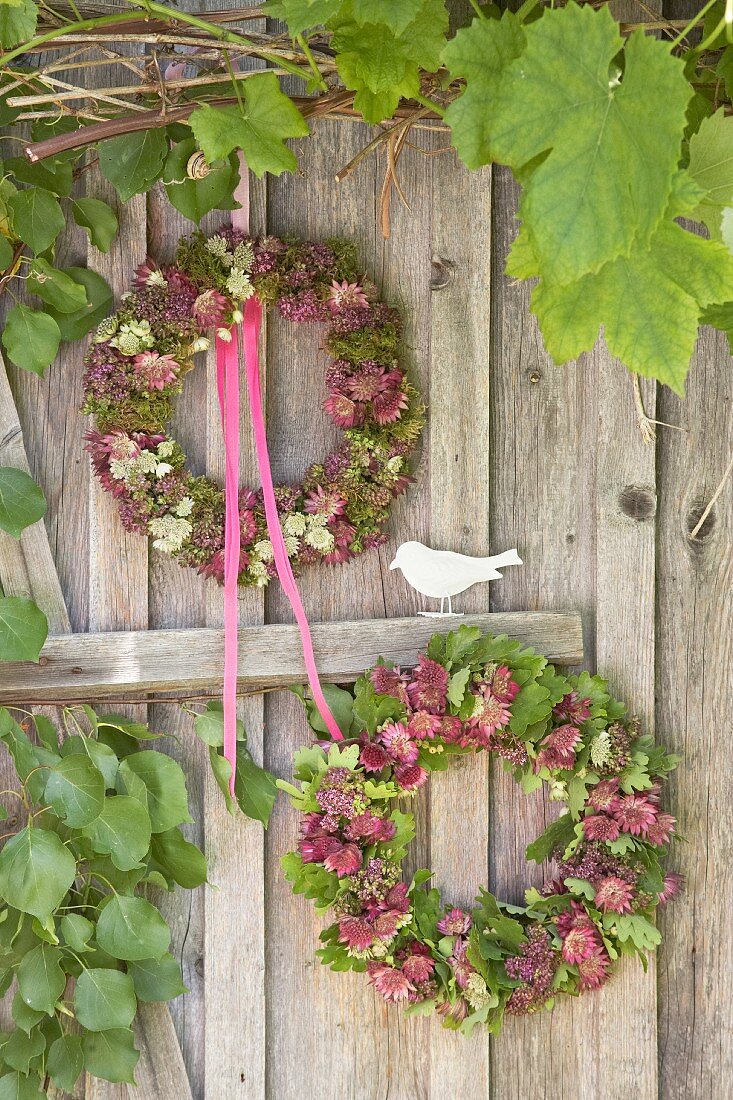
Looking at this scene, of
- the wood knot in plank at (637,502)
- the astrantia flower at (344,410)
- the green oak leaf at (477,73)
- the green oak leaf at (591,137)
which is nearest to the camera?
the green oak leaf at (591,137)

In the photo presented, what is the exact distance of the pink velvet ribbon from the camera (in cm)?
142

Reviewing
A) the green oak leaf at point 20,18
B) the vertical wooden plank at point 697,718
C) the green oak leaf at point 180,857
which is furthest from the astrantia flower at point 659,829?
the green oak leaf at point 20,18

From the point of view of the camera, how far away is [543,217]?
32.4 inches

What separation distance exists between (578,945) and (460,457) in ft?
2.76

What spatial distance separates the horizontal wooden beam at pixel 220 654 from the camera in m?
1.42

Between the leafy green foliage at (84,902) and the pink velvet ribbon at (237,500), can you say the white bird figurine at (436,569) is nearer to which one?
the pink velvet ribbon at (237,500)

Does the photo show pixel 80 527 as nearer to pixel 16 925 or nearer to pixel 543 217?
pixel 16 925

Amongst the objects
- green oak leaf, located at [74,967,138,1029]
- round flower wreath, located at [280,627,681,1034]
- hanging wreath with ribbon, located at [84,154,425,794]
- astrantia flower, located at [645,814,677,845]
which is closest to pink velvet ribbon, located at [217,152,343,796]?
hanging wreath with ribbon, located at [84,154,425,794]

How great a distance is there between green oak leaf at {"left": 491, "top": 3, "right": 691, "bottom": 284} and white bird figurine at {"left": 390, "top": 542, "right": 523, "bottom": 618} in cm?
71

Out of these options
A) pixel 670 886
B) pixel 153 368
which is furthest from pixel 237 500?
pixel 670 886

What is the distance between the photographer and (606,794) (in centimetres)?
147

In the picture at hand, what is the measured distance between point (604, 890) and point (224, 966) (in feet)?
2.15

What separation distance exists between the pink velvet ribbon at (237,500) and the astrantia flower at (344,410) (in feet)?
0.38

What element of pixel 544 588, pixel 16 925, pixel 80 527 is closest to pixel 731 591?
pixel 544 588
